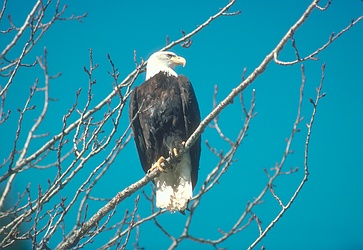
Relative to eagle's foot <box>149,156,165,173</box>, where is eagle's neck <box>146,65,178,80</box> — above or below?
above

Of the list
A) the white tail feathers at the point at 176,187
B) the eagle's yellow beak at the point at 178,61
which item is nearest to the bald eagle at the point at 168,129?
the white tail feathers at the point at 176,187

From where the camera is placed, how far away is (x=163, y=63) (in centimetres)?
565

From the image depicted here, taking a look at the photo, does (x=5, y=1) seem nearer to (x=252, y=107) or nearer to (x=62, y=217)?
(x=62, y=217)

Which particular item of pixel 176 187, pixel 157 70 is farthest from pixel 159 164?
pixel 157 70

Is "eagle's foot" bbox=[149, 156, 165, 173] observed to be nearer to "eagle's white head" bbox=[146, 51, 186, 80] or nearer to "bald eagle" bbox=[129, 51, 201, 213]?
"bald eagle" bbox=[129, 51, 201, 213]

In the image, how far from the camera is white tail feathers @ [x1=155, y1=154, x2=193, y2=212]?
511cm

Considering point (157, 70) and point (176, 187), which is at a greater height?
point (157, 70)

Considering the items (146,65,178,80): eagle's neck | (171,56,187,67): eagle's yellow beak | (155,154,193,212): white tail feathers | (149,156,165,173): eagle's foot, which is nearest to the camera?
(149,156,165,173): eagle's foot

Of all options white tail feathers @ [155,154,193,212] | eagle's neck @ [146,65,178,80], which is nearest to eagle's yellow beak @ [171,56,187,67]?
eagle's neck @ [146,65,178,80]

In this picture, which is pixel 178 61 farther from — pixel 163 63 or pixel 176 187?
pixel 176 187

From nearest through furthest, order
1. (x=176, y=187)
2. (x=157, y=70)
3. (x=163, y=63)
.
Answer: (x=176, y=187) → (x=157, y=70) → (x=163, y=63)

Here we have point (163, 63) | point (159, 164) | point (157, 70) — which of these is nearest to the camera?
point (159, 164)

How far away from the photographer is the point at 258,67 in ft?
11.1

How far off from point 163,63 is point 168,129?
993 millimetres
